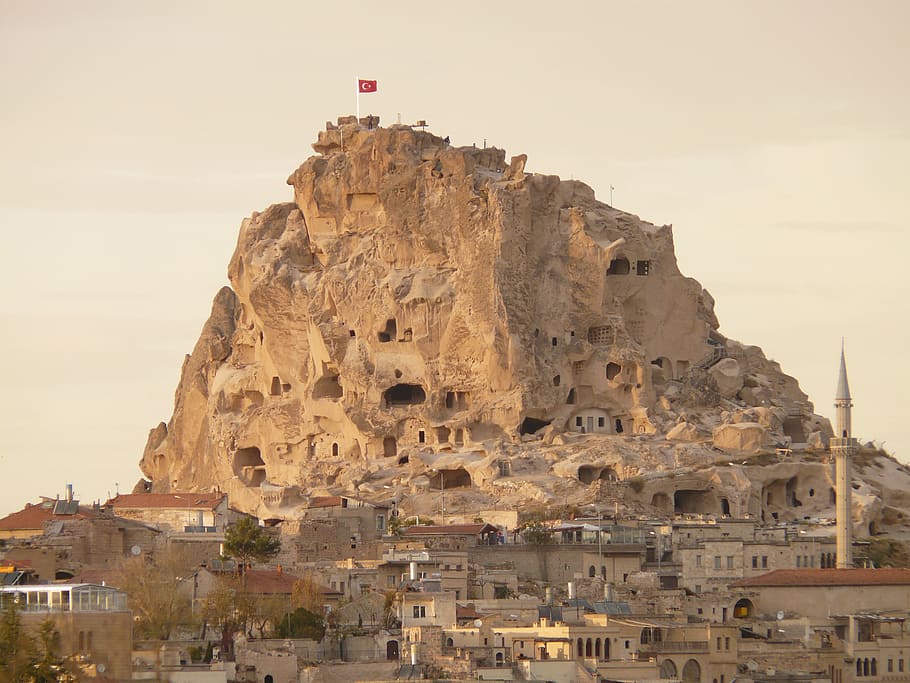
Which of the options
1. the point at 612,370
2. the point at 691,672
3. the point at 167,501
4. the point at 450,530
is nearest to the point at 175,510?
the point at 167,501

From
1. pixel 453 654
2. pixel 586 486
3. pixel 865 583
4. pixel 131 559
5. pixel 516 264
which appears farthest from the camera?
pixel 516 264

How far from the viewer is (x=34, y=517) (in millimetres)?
94062

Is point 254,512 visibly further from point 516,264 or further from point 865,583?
point 865,583

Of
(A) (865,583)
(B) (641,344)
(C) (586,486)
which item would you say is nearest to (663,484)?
(C) (586,486)

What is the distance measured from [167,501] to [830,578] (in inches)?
1101

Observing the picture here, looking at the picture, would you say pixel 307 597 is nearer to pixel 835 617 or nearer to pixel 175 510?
pixel 835 617

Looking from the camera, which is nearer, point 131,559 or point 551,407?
point 131,559

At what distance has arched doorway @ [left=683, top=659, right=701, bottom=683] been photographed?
268ft

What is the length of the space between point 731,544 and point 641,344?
28.7m

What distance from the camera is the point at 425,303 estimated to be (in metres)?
127

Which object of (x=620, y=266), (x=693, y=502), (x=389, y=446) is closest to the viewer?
(x=693, y=502)

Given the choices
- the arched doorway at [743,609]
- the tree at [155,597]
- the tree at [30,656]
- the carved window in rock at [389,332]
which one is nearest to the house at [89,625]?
the tree at [30,656]

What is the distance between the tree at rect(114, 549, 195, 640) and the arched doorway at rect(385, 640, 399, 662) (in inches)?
220

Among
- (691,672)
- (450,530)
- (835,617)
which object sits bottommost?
(691,672)
